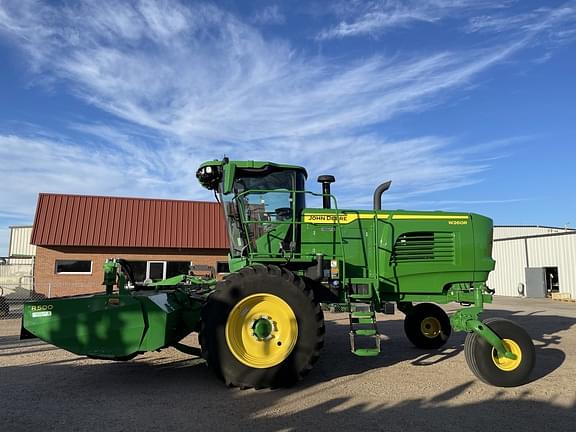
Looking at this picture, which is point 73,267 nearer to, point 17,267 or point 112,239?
point 112,239

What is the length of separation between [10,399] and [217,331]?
263 cm

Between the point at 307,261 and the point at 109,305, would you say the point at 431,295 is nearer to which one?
the point at 307,261

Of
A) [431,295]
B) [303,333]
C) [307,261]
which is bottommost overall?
[303,333]

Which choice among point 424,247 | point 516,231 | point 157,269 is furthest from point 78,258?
point 516,231

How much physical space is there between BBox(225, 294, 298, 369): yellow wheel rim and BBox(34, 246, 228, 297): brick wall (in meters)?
17.0

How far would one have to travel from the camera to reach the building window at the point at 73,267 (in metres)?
21.9

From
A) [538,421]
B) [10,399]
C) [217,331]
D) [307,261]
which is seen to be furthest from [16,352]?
Result: [538,421]

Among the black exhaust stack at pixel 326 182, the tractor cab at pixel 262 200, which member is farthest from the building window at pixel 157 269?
the black exhaust stack at pixel 326 182

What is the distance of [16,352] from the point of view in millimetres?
9398

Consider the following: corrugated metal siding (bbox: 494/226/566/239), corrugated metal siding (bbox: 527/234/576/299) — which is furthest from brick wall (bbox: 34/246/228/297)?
corrugated metal siding (bbox: 494/226/566/239)

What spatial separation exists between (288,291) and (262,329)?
0.62 metres

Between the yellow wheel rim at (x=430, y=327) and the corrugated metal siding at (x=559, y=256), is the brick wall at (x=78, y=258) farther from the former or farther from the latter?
the corrugated metal siding at (x=559, y=256)

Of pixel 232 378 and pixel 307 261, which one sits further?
pixel 307 261

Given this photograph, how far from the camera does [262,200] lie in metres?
7.61
